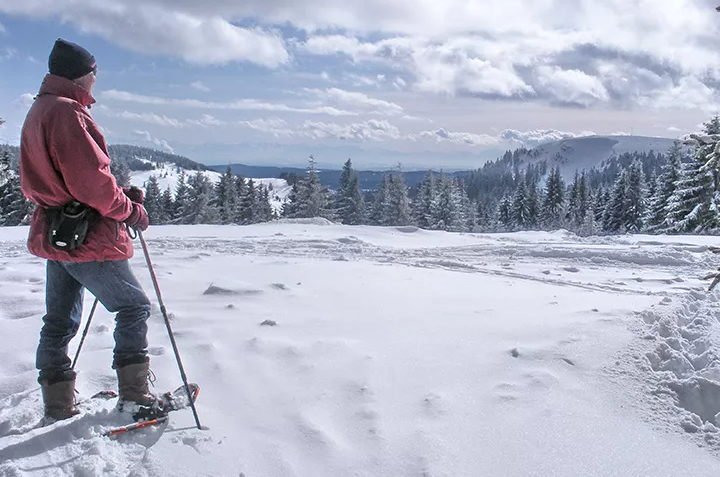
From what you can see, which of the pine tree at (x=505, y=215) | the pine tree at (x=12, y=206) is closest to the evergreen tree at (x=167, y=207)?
the pine tree at (x=12, y=206)

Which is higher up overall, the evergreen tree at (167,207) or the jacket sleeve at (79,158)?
the jacket sleeve at (79,158)

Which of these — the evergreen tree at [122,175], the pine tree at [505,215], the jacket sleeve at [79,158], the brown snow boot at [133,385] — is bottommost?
the pine tree at [505,215]

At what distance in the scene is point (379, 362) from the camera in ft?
12.2

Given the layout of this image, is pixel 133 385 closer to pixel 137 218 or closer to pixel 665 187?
pixel 137 218

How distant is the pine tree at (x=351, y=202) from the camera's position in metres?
50.8

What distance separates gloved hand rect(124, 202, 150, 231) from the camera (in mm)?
2812

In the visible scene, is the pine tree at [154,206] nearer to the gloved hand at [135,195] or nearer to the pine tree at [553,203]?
the pine tree at [553,203]

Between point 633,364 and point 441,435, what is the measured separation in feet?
5.86

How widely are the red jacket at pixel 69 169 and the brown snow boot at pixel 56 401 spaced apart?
76 centimetres

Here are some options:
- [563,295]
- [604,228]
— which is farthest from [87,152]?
[604,228]

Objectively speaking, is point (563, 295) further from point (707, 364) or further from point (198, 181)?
point (198, 181)

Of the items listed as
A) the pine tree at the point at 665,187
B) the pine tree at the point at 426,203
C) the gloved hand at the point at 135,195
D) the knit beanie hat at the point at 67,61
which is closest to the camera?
the knit beanie hat at the point at 67,61

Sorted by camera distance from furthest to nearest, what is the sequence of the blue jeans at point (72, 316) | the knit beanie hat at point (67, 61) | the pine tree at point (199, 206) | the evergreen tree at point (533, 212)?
the evergreen tree at point (533, 212), the pine tree at point (199, 206), the blue jeans at point (72, 316), the knit beanie hat at point (67, 61)

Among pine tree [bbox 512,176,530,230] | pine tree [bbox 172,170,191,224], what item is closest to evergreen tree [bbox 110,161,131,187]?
pine tree [bbox 172,170,191,224]
